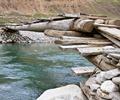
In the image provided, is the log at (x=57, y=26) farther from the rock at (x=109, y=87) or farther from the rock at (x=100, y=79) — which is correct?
the rock at (x=109, y=87)

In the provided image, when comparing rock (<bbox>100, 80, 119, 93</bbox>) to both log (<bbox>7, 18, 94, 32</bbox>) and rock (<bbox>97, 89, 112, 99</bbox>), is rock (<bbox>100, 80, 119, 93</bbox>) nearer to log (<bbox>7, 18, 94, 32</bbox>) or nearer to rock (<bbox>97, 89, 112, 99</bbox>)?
rock (<bbox>97, 89, 112, 99</bbox>)

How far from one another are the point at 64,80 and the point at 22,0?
33.1 meters

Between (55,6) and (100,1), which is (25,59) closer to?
(55,6)

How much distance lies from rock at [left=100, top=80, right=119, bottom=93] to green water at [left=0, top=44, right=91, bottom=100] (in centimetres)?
505

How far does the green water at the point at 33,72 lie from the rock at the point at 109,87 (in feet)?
16.6

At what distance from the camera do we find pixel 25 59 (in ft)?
69.6

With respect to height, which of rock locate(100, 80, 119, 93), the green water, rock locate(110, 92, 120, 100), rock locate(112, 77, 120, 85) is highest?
rock locate(112, 77, 120, 85)

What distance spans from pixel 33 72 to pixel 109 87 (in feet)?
33.3

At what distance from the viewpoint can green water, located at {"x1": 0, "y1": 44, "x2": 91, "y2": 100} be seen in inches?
492

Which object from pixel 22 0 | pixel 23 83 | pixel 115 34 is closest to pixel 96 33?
pixel 115 34

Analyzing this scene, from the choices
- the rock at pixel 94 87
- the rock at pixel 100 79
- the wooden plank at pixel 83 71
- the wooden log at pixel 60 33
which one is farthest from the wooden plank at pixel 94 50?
the wooden log at pixel 60 33

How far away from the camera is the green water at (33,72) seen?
12.5m

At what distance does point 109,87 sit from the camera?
662 centimetres

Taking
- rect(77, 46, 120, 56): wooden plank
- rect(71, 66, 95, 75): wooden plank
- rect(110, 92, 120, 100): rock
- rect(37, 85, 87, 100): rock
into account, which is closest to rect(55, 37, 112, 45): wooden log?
rect(77, 46, 120, 56): wooden plank
